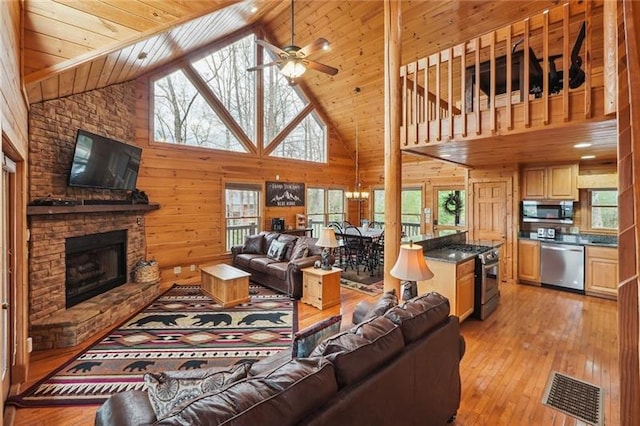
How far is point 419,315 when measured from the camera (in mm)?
1946

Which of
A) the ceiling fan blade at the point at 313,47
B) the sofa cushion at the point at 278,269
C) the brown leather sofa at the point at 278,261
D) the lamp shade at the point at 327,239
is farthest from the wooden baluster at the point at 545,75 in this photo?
the sofa cushion at the point at 278,269

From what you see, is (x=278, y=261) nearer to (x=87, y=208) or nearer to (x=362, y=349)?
(x=87, y=208)

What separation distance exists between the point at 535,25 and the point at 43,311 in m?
6.23

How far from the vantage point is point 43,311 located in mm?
3537

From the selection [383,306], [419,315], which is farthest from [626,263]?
[383,306]

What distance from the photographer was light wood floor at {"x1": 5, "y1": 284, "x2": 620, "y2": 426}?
2.38 metres

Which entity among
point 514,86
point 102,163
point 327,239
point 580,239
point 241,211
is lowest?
point 580,239

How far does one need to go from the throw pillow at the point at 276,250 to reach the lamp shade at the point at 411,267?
3457 mm

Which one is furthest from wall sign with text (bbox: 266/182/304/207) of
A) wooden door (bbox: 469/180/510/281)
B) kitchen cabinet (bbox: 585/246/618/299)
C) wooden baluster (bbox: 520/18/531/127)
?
kitchen cabinet (bbox: 585/246/618/299)

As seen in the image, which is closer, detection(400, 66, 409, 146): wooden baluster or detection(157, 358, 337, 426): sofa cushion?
detection(157, 358, 337, 426): sofa cushion

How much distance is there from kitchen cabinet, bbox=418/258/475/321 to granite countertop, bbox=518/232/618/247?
2.53 meters

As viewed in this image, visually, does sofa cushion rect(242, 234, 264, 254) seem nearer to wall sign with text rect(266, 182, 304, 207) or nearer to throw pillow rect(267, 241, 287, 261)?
throw pillow rect(267, 241, 287, 261)

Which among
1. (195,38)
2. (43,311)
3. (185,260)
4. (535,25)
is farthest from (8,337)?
(535,25)

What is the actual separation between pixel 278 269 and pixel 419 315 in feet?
12.2
